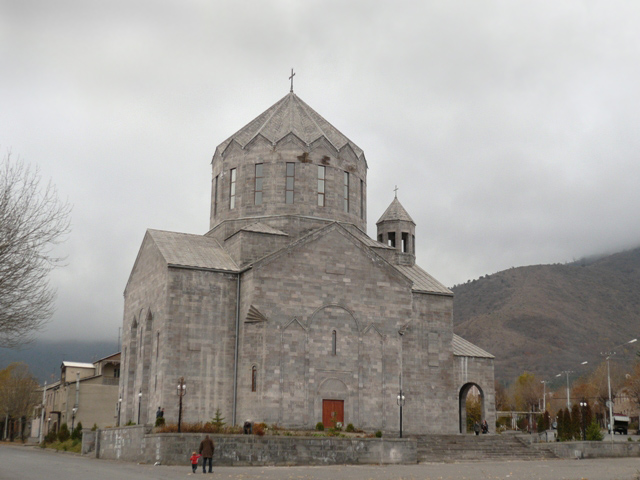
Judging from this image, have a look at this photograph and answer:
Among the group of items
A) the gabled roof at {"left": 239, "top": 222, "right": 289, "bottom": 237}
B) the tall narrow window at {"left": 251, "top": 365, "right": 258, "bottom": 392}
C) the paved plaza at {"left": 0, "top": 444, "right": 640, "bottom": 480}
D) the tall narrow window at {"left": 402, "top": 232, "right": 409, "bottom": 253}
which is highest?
the tall narrow window at {"left": 402, "top": 232, "right": 409, "bottom": 253}

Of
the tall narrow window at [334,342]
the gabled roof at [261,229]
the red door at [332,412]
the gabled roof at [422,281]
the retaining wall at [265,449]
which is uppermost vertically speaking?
the gabled roof at [261,229]

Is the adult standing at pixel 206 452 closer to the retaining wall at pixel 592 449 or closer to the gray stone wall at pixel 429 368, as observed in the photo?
the gray stone wall at pixel 429 368

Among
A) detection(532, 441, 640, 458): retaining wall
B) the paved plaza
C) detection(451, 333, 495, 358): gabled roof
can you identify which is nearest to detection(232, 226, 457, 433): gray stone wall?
detection(451, 333, 495, 358): gabled roof

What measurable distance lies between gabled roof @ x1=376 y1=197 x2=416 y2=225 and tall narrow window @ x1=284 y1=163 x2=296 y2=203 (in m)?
7.50

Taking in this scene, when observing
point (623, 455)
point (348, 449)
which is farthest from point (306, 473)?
point (623, 455)

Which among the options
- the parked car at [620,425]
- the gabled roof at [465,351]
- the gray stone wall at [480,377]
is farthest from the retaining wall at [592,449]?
the parked car at [620,425]

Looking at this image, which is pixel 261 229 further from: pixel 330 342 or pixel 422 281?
pixel 422 281

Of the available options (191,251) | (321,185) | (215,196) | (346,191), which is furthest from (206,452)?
(215,196)

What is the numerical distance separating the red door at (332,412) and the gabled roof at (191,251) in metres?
7.51

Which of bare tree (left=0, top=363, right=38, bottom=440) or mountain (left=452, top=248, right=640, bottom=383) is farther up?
mountain (left=452, top=248, right=640, bottom=383)

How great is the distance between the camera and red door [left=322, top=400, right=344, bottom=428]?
3247cm

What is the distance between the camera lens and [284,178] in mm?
37750

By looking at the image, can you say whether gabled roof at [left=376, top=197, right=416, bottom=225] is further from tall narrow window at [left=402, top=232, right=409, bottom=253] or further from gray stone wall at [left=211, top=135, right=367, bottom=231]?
gray stone wall at [left=211, top=135, right=367, bottom=231]

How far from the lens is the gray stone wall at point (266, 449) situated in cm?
2572
